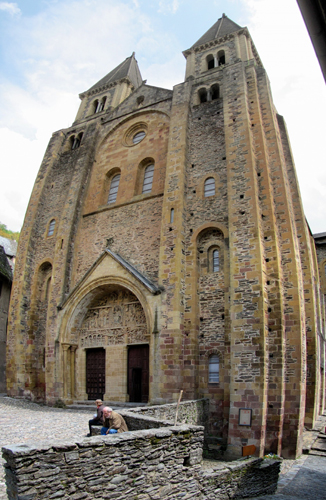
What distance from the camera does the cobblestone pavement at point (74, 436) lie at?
331 inches

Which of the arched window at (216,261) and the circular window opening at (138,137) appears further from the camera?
the circular window opening at (138,137)

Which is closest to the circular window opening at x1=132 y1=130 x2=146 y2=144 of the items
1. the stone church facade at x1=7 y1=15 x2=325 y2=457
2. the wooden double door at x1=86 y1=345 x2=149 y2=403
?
the stone church facade at x1=7 y1=15 x2=325 y2=457

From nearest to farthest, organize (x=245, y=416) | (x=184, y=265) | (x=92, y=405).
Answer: (x=245, y=416), (x=184, y=265), (x=92, y=405)

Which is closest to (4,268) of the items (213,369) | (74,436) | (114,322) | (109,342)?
(114,322)

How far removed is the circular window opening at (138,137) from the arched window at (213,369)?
12539 mm

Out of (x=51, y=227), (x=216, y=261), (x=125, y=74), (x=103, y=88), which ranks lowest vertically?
(x=216, y=261)

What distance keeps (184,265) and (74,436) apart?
742cm

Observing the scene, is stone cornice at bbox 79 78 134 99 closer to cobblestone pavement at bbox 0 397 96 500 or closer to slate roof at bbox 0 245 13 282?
slate roof at bbox 0 245 13 282

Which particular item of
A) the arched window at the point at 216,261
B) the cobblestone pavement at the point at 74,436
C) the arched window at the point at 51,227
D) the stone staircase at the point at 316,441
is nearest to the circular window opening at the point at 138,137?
Result: the arched window at the point at 51,227

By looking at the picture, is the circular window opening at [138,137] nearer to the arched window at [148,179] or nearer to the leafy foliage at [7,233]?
the arched window at [148,179]

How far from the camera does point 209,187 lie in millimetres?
15445

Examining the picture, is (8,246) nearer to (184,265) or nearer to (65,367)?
(65,367)

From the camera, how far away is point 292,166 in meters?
17.2

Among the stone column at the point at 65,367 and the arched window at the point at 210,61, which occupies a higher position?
the arched window at the point at 210,61
